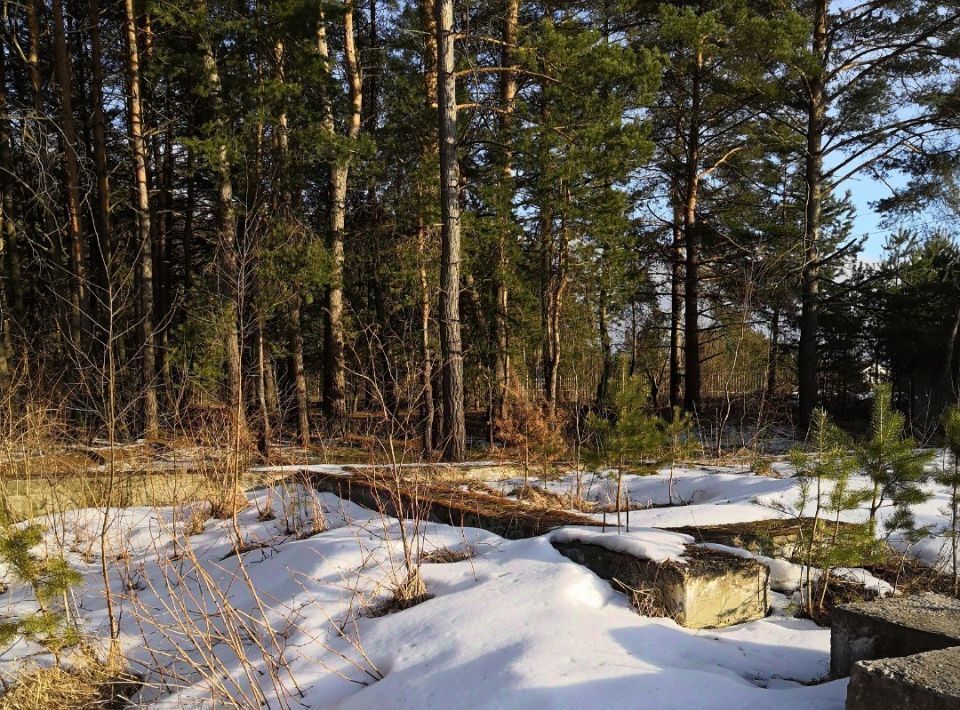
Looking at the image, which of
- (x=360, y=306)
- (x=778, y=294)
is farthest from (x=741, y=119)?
(x=360, y=306)

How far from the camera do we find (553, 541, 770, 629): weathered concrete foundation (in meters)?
3.51

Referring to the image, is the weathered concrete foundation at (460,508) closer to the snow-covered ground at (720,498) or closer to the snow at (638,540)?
the snow at (638,540)

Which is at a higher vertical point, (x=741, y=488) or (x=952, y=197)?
(x=952, y=197)

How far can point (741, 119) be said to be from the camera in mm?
15117

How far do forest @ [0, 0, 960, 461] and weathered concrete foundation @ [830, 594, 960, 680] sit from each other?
632 centimetres

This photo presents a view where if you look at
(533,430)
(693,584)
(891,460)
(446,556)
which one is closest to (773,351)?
(533,430)

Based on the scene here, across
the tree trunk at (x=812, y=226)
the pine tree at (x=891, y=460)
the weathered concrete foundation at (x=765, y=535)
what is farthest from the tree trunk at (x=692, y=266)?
the pine tree at (x=891, y=460)

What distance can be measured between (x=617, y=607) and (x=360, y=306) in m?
13.6

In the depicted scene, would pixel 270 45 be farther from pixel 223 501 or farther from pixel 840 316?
pixel 840 316

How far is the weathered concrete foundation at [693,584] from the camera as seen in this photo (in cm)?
351

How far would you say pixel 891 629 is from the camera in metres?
2.72

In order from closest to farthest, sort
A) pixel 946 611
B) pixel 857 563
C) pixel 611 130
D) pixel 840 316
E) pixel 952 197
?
pixel 946 611
pixel 857 563
pixel 611 130
pixel 952 197
pixel 840 316

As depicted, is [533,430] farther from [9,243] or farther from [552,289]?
[9,243]

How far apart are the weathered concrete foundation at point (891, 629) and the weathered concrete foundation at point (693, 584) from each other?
0.71m
